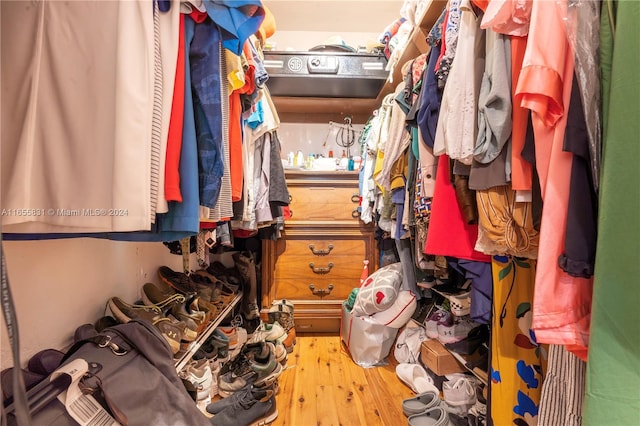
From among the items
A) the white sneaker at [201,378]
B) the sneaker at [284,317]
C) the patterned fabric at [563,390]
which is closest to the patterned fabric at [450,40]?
the patterned fabric at [563,390]

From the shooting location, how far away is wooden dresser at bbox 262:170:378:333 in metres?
2.03

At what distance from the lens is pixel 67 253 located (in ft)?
2.94

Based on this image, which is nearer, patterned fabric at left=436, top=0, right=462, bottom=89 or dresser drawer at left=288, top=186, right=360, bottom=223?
patterned fabric at left=436, top=0, right=462, bottom=89

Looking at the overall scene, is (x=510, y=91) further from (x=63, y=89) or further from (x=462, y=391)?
(x=462, y=391)

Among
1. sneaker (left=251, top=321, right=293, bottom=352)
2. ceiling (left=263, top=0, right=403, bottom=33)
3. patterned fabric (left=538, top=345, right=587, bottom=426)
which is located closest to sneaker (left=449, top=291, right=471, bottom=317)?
patterned fabric (left=538, top=345, right=587, bottom=426)

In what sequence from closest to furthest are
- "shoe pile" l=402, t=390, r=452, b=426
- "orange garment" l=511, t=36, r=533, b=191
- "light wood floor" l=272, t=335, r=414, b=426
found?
"orange garment" l=511, t=36, r=533, b=191, "shoe pile" l=402, t=390, r=452, b=426, "light wood floor" l=272, t=335, r=414, b=426

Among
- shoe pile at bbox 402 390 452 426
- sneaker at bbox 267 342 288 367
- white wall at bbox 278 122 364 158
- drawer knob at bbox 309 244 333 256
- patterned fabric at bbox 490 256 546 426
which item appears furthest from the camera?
white wall at bbox 278 122 364 158

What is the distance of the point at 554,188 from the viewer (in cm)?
56

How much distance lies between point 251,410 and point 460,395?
0.81m

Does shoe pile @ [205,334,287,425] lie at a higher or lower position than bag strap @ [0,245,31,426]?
lower

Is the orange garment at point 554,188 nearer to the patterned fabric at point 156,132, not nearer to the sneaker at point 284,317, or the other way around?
the patterned fabric at point 156,132

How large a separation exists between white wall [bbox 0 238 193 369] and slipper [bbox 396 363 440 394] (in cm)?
122

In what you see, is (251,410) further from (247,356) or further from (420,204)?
(420,204)

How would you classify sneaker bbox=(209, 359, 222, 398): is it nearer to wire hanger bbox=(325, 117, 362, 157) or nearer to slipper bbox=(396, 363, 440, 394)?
slipper bbox=(396, 363, 440, 394)
